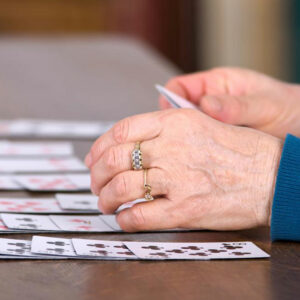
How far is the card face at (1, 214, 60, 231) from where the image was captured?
1147 mm

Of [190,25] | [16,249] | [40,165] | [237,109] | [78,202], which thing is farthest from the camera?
[190,25]

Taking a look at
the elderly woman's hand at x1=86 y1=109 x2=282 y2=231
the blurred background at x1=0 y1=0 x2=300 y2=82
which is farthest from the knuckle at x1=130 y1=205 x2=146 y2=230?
the blurred background at x1=0 y1=0 x2=300 y2=82

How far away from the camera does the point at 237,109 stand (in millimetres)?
1491

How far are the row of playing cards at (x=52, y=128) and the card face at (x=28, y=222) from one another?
2.87 ft

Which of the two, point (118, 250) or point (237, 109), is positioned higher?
point (237, 109)

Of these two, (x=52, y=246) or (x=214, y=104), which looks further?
(x=214, y=104)

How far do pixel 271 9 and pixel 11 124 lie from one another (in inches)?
246

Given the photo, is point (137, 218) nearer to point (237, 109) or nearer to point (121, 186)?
point (121, 186)

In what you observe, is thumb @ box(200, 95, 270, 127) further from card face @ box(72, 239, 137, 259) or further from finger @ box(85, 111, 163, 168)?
card face @ box(72, 239, 137, 259)

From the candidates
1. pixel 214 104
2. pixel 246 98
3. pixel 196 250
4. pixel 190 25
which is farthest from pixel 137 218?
pixel 190 25

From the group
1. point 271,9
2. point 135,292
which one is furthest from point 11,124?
point 271,9

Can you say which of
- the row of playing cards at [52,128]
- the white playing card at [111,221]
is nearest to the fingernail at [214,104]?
the white playing card at [111,221]

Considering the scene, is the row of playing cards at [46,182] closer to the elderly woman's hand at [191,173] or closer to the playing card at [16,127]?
the elderly woman's hand at [191,173]

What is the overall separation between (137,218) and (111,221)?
0.36 feet
